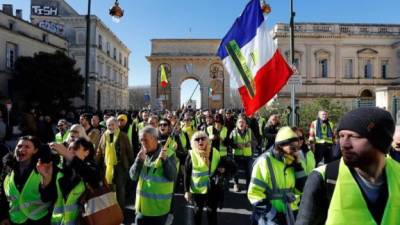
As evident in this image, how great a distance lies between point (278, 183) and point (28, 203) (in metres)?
2.47

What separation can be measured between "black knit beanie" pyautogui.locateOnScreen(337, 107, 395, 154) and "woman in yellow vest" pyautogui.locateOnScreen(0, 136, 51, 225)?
3.01 m

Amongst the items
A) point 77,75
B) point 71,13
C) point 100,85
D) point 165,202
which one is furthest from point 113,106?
point 165,202

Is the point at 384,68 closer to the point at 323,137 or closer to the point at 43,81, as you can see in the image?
the point at 43,81

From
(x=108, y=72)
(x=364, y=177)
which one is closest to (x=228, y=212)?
(x=364, y=177)

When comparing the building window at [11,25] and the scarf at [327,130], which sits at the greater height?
the building window at [11,25]

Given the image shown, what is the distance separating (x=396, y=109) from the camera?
12.8 meters

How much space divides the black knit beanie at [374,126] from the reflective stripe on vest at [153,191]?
112 inches

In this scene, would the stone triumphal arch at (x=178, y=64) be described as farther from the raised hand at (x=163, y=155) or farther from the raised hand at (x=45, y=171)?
the raised hand at (x=45, y=171)

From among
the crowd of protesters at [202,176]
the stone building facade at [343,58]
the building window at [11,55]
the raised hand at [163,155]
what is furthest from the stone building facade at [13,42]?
the raised hand at [163,155]

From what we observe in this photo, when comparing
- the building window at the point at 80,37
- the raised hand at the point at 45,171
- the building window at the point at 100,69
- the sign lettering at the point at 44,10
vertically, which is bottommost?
the raised hand at the point at 45,171

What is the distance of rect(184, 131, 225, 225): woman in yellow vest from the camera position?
17.5ft

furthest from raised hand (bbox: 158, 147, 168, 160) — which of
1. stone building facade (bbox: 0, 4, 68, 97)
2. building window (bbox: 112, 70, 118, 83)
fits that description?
building window (bbox: 112, 70, 118, 83)

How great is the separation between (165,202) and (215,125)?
528 cm

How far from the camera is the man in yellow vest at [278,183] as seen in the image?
372 centimetres
